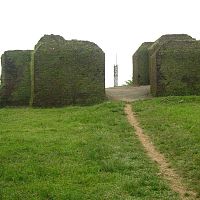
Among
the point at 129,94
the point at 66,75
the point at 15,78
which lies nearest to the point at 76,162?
the point at 66,75

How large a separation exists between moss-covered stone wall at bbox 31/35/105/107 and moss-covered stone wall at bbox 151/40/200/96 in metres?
2.31

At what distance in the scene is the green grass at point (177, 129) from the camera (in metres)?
9.23

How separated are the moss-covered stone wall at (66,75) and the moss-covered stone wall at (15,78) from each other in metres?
1.00

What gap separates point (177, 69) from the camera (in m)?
20.3

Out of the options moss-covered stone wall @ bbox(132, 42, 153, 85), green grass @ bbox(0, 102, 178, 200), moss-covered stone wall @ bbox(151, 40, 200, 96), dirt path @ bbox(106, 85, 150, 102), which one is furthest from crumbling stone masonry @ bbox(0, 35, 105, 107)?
moss-covered stone wall @ bbox(132, 42, 153, 85)

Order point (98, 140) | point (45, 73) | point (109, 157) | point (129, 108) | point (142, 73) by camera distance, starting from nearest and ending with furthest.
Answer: point (109, 157) → point (98, 140) → point (129, 108) → point (45, 73) → point (142, 73)

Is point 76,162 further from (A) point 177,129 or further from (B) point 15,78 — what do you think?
(B) point 15,78

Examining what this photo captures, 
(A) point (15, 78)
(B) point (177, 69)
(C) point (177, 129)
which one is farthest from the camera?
(A) point (15, 78)

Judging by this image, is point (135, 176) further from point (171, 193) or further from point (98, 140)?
point (98, 140)

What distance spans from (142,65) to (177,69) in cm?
533

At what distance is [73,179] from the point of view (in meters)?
8.37

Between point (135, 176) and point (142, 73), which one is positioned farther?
point (142, 73)

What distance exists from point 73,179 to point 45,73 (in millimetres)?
11912

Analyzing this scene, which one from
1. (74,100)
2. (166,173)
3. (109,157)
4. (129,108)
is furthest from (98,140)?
(74,100)
